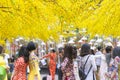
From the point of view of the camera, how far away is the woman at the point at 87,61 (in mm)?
12163

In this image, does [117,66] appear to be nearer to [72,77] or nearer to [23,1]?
[72,77]

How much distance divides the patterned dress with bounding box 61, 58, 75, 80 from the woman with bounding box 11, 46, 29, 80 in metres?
0.90

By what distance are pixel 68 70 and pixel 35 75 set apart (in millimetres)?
1059

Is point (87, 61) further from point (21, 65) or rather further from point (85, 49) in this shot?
point (21, 65)

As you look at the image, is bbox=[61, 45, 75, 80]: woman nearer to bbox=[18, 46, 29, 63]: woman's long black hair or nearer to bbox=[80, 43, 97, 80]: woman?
bbox=[80, 43, 97, 80]: woman

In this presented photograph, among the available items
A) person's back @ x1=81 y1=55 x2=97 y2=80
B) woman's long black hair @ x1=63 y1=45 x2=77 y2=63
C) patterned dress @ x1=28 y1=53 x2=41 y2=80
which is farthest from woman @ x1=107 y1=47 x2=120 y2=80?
patterned dress @ x1=28 y1=53 x2=41 y2=80

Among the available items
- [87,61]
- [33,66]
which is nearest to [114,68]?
[87,61]

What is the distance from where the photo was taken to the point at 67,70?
11523mm

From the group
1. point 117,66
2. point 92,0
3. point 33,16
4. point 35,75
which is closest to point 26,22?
point 33,16

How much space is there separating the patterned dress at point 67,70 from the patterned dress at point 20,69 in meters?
0.94

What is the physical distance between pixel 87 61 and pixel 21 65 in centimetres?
175

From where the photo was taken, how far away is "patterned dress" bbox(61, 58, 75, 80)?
11.5 m

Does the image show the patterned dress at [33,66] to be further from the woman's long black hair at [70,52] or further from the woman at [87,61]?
the woman at [87,61]

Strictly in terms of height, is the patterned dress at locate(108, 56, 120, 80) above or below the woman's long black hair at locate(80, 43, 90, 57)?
below
